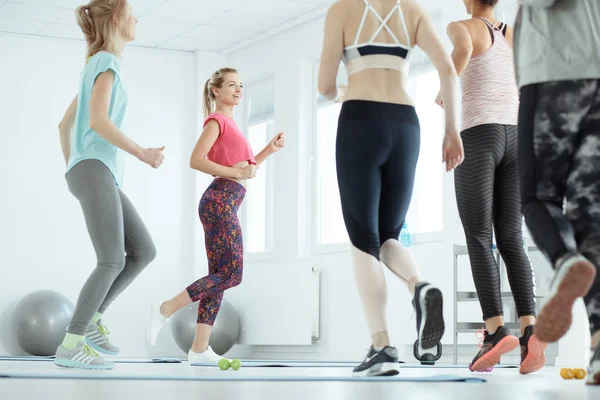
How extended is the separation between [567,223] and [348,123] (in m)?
0.92

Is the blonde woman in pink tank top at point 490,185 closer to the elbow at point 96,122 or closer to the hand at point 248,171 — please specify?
the elbow at point 96,122

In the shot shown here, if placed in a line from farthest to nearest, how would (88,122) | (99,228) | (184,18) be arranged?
1. (184,18)
2. (88,122)
3. (99,228)

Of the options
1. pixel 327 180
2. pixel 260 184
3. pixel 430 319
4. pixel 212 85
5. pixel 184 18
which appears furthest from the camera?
pixel 260 184

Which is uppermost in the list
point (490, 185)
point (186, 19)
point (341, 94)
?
point (186, 19)

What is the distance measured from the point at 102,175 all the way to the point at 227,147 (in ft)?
4.05

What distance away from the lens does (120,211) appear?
3.56 metres

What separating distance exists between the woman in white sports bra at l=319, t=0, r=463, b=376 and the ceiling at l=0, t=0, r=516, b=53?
5262 millimetres

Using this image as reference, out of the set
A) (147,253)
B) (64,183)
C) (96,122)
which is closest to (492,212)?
(147,253)

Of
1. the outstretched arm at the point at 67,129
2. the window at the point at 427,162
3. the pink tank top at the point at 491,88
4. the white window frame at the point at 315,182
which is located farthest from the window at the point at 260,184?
the pink tank top at the point at 491,88

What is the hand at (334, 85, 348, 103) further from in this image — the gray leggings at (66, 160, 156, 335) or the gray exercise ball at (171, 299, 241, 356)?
the gray exercise ball at (171, 299, 241, 356)

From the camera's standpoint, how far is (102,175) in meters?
3.54

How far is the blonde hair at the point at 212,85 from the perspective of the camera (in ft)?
15.8

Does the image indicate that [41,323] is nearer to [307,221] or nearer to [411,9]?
[307,221]

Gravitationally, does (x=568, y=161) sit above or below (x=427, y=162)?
below
